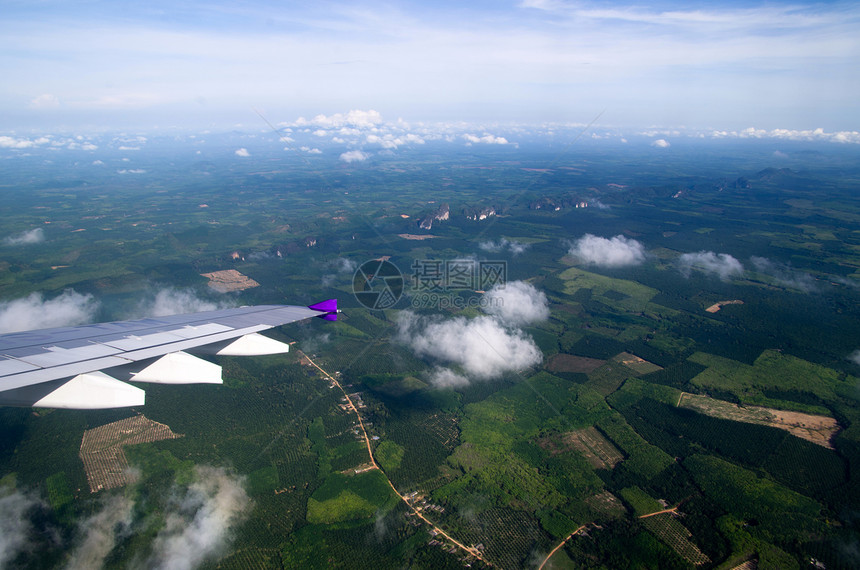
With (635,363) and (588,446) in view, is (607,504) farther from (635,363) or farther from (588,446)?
(635,363)

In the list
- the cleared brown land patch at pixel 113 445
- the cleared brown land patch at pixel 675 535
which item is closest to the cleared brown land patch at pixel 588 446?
the cleared brown land patch at pixel 675 535

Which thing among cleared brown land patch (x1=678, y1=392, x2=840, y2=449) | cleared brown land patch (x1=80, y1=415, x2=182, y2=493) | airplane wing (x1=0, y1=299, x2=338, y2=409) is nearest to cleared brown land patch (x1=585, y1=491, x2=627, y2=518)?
cleared brown land patch (x1=678, y1=392, x2=840, y2=449)

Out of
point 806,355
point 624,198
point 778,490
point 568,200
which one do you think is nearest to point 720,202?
point 624,198

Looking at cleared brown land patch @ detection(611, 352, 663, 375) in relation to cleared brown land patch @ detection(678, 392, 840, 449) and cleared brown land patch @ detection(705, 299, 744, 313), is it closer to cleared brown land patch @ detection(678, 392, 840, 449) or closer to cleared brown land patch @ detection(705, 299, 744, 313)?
cleared brown land patch @ detection(678, 392, 840, 449)

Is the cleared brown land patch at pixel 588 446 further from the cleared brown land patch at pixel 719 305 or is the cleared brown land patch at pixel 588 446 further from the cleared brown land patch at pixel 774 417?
the cleared brown land patch at pixel 719 305

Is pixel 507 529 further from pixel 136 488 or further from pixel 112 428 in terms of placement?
pixel 112 428

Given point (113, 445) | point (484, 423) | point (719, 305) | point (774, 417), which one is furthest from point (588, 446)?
point (719, 305)
